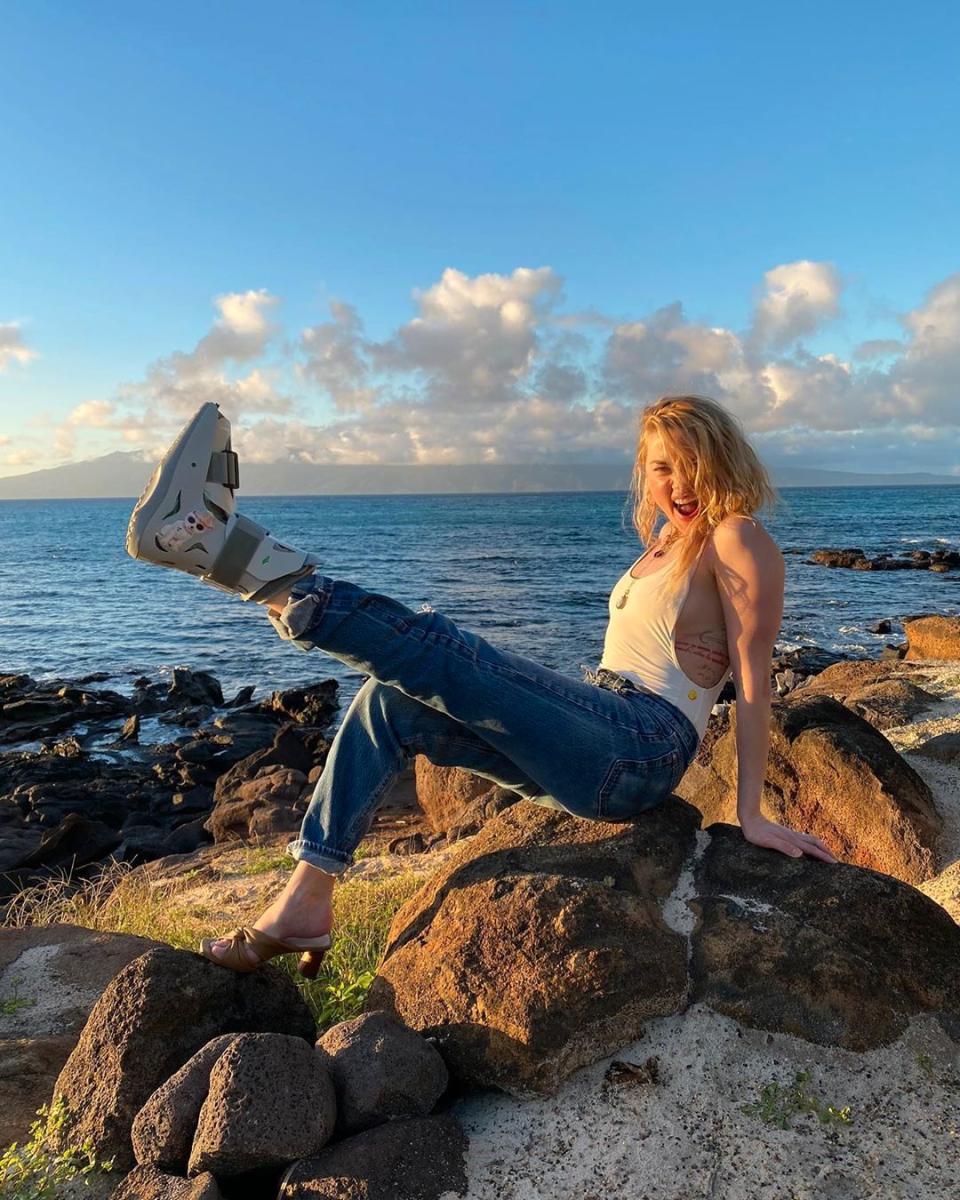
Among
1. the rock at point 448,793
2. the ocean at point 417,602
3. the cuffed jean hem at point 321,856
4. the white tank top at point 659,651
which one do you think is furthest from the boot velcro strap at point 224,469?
the rock at point 448,793

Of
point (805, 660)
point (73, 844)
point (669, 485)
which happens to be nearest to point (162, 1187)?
point (669, 485)

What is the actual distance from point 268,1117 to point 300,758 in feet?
35.8

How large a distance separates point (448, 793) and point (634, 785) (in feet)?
18.9

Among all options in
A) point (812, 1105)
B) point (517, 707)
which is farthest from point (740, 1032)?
point (517, 707)

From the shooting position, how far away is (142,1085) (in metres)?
2.96

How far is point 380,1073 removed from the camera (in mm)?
2783

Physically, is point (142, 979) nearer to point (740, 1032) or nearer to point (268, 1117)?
point (268, 1117)

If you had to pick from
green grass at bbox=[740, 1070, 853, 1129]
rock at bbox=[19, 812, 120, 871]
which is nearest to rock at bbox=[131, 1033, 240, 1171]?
green grass at bbox=[740, 1070, 853, 1129]

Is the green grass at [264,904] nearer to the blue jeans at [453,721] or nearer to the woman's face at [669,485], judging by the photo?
the blue jeans at [453,721]

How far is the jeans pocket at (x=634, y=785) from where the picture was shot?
3.44 meters

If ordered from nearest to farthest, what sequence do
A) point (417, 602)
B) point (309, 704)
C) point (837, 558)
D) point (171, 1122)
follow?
point (171, 1122) < point (309, 704) < point (417, 602) < point (837, 558)

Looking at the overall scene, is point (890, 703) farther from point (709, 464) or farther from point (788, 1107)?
point (788, 1107)

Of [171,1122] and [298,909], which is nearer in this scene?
[171,1122]

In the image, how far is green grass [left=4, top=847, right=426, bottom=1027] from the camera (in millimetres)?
4082
